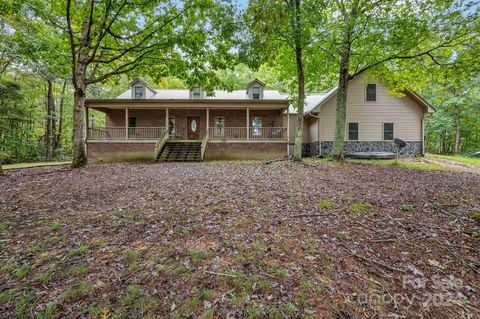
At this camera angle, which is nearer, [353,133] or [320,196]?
[320,196]

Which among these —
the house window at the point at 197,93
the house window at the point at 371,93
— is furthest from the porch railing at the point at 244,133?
the house window at the point at 371,93

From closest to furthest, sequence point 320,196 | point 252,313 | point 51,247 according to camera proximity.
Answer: point 252,313 → point 51,247 → point 320,196

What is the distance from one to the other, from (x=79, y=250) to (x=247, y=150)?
13.6 meters

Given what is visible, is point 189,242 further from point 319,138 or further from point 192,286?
point 319,138

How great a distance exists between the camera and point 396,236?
12.7 ft

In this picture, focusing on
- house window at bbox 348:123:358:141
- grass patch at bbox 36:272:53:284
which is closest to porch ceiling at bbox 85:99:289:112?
house window at bbox 348:123:358:141

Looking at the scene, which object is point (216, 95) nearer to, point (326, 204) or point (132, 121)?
point (132, 121)

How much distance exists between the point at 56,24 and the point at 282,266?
45.0ft

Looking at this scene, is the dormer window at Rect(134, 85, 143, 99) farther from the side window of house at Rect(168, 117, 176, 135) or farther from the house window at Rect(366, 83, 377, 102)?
the house window at Rect(366, 83, 377, 102)

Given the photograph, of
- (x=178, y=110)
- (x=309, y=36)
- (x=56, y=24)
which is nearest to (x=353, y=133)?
(x=309, y=36)

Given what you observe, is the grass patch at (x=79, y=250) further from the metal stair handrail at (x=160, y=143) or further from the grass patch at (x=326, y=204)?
the metal stair handrail at (x=160, y=143)

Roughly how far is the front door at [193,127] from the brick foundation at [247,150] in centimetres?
298

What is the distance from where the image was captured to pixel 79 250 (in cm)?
345

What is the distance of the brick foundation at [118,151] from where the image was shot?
16156 mm
